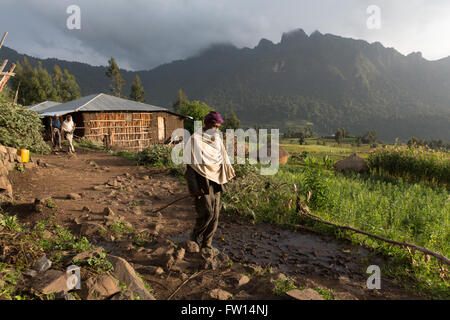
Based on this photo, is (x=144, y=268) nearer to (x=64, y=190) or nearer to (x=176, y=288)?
(x=176, y=288)

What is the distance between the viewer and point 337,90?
144m

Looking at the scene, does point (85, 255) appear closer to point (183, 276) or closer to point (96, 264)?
point (96, 264)

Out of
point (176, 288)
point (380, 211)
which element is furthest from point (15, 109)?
point (380, 211)

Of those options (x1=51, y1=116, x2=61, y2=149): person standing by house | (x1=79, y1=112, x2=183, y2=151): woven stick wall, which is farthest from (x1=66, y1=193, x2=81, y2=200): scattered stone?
(x1=79, y1=112, x2=183, y2=151): woven stick wall

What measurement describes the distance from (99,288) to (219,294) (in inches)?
48.3

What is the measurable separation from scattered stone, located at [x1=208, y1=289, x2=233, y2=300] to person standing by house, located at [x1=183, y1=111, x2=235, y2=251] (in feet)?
3.79

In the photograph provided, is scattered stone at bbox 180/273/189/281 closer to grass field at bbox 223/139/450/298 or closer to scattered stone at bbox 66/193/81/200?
grass field at bbox 223/139/450/298

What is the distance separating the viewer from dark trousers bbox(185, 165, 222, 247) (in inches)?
140

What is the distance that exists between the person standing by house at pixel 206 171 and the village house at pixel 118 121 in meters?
14.4

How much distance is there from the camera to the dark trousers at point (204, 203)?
11.6ft

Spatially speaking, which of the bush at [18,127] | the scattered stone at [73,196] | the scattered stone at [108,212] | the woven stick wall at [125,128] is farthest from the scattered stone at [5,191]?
the woven stick wall at [125,128]

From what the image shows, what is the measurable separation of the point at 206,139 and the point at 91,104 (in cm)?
1849

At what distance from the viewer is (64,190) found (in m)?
6.20

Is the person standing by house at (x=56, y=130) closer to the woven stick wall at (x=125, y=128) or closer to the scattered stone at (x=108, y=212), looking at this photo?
the woven stick wall at (x=125, y=128)
